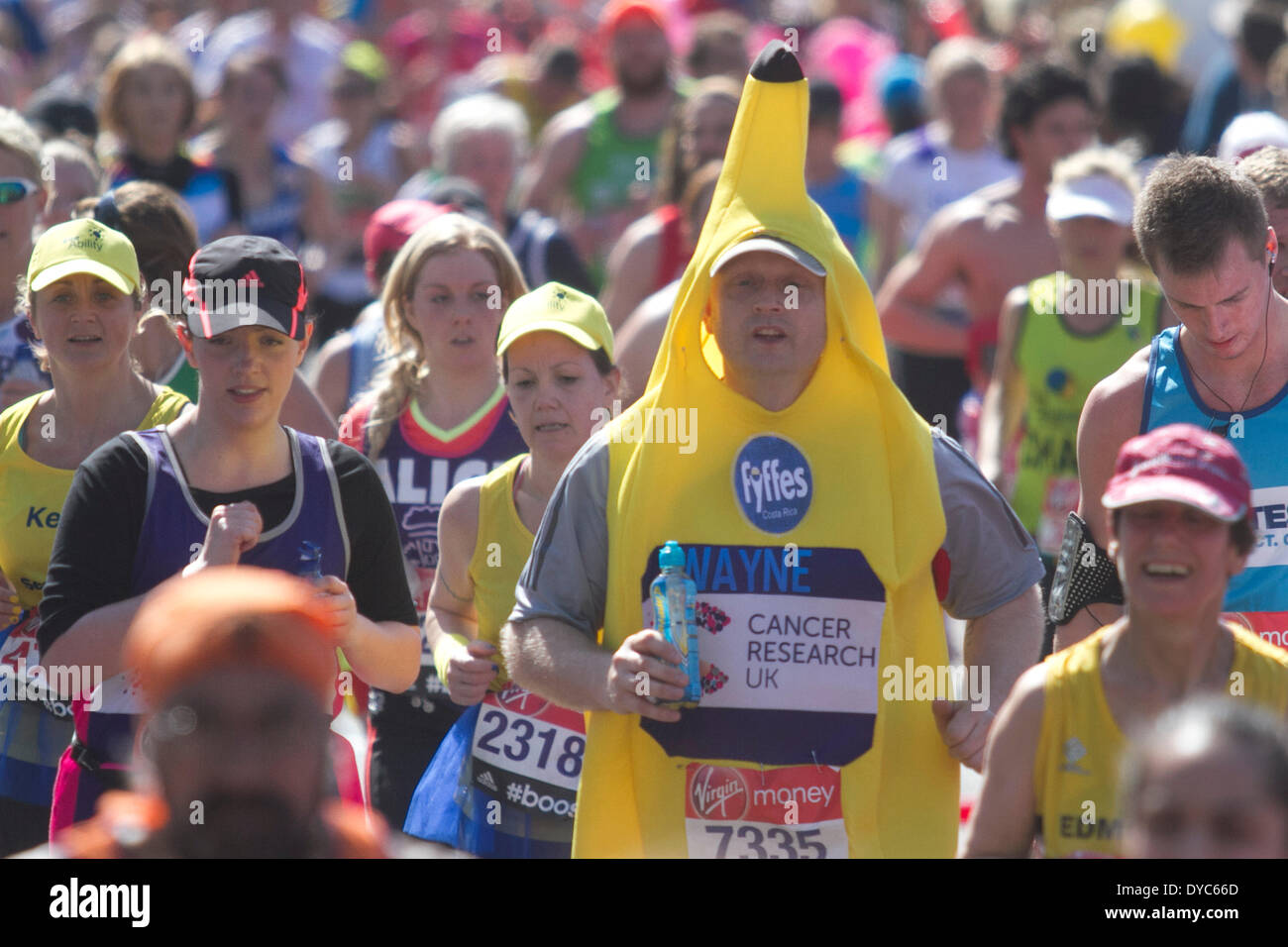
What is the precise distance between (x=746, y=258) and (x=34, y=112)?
21.1 feet

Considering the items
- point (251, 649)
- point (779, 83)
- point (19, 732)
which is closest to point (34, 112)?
point (19, 732)

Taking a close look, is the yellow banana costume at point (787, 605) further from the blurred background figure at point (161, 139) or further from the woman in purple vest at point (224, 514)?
the blurred background figure at point (161, 139)

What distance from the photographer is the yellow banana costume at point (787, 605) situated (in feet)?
12.8

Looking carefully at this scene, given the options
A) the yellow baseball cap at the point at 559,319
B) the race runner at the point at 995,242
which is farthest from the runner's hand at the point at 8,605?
the race runner at the point at 995,242

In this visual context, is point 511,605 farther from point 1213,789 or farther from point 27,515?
point 1213,789

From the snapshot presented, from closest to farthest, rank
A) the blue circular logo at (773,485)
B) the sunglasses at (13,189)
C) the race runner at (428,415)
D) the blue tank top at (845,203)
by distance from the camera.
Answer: the blue circular logo at (773,485) → the race runner at (428,415) → the sunglasses at (13,189) → the blue tank top at (845,203)

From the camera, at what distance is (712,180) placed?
7.44 metres

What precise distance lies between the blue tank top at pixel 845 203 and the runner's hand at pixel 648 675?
6.39 metres

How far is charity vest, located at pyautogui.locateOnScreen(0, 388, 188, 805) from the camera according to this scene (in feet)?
15.4

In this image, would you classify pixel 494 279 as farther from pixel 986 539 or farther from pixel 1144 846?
pixel 1144 846

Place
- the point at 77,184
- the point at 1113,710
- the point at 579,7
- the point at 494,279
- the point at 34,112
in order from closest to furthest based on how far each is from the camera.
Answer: the point at 1113,710, the point at 494,279, the point at 77,184, the point at 34,112, the point at 579,7

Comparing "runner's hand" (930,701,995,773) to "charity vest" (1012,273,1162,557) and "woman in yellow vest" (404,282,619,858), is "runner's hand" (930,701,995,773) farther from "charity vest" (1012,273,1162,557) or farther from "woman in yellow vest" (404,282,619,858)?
"charity vest" (1012,273,1162,557)

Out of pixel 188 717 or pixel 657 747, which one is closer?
pixel 188 717
